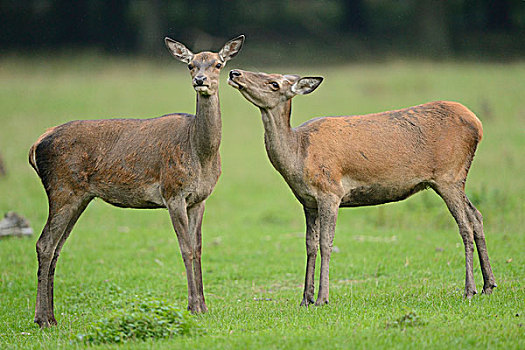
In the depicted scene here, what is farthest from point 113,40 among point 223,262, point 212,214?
point 223,262

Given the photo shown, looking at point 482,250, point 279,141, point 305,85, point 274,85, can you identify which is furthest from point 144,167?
point 482,250

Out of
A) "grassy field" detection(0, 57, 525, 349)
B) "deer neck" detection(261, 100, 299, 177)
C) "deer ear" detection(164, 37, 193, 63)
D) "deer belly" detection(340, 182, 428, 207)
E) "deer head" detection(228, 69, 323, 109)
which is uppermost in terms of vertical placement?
"deer ear" detection(164, 37, 193, 63)

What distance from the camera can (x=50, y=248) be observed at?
30.1 ft

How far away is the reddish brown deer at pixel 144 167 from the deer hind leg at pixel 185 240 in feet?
0.04

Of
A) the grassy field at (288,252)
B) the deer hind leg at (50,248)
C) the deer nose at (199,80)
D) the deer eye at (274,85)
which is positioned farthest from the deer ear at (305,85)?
the deer hind leg at (50,248)

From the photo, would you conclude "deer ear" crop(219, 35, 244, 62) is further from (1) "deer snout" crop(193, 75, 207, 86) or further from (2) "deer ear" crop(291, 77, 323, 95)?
(2) "deer ear" crop(291, 77, 323, 95)

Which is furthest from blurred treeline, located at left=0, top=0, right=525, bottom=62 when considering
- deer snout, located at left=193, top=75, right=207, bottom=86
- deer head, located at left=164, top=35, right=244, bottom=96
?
deer snout, located at left=193, top=75, right=207, bottom=86

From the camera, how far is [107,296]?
34.8 ft

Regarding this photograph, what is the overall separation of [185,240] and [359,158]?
98.3 inches

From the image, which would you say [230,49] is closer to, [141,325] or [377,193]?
[377,193]

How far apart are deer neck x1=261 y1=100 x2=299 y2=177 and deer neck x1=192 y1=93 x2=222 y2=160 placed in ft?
2.03

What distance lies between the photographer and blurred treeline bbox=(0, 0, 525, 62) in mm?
35656

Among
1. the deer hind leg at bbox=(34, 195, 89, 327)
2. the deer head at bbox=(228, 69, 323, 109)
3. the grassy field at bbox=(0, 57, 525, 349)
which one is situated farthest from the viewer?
the deer hind leg at bbox=(34, 195, 89, 327)

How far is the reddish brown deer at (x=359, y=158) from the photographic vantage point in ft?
29.1
